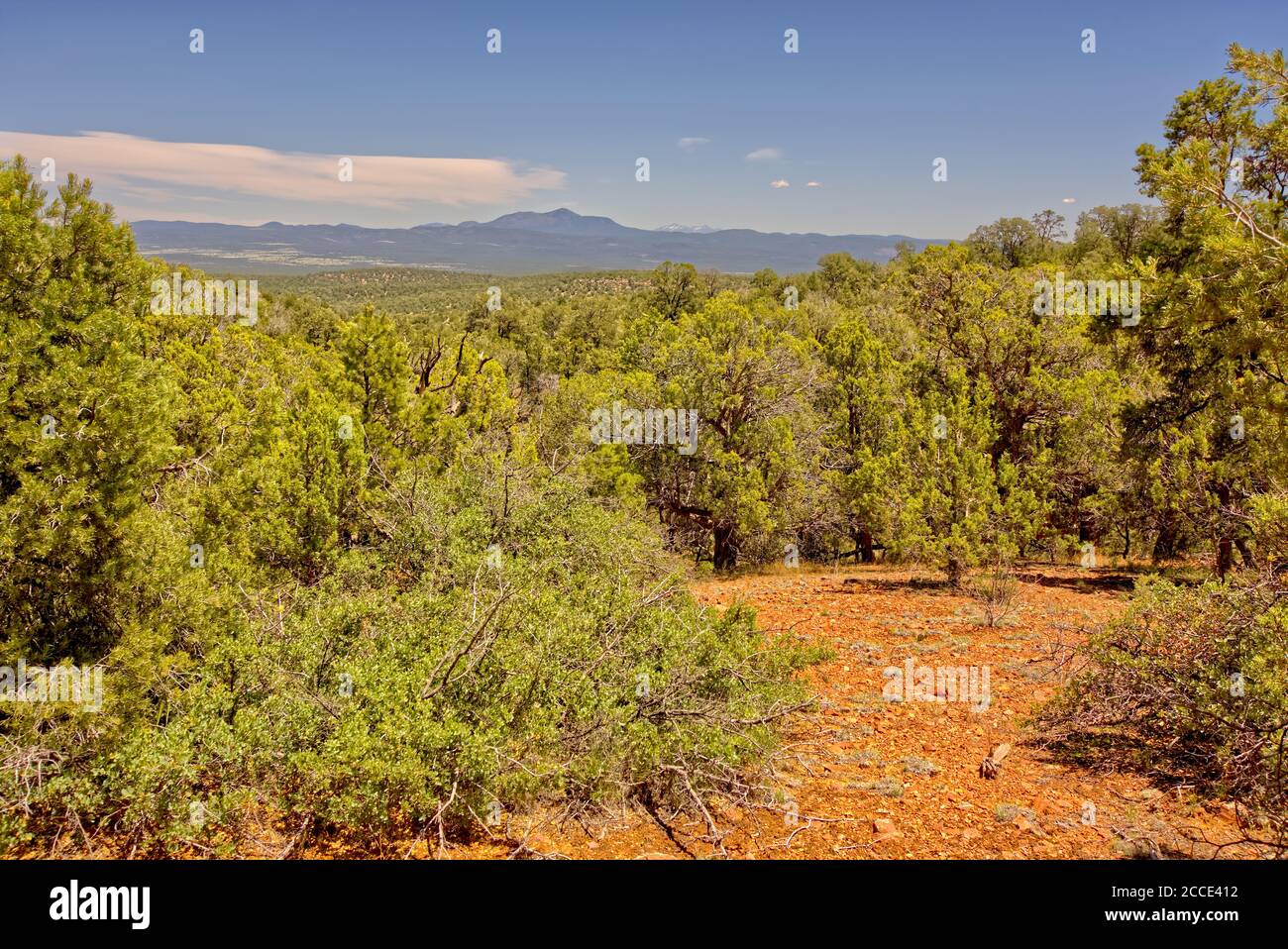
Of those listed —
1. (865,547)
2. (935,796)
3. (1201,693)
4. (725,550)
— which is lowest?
(865,547)

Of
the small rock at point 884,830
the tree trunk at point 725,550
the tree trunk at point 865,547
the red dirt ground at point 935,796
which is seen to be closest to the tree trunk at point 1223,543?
the red dirt ground at point 935,796

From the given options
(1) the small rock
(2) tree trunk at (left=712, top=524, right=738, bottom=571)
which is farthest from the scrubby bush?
(2) tree trunk at (left=712, top=524, right=738, bottom=571)

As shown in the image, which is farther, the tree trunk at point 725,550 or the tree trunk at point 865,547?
the tree trunk at point 865,547

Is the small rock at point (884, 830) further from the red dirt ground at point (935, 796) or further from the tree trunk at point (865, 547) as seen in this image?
the tree trunk at point (865, 547)

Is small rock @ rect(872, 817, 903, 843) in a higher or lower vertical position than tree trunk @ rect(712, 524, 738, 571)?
higher

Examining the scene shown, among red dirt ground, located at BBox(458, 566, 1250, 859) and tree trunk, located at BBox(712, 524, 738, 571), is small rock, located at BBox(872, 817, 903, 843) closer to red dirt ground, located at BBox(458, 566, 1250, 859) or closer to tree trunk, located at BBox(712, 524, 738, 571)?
red dirt ground, located at BBox(458, 566, 1250, 859)

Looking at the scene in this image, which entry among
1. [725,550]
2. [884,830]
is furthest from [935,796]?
[725,550]

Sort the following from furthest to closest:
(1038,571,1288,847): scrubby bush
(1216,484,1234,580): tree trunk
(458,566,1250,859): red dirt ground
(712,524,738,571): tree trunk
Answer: (712,524,738,571): tree trunk
(1216,484,1234,580): tree trunk
(1038,571,1288,847): scrubby bush
(458,566,1250,859): red dirt ground

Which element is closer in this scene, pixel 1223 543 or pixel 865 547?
pixel 1223 543

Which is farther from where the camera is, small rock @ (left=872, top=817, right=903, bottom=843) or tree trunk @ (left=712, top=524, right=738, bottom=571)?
tree trunk @ (left=712, top=524, right=738, bottom=571)

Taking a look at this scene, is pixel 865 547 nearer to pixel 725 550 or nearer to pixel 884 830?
pixel 725 550

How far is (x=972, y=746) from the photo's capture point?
6.39 metres

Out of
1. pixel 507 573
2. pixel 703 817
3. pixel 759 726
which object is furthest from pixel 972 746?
pixel 507 573

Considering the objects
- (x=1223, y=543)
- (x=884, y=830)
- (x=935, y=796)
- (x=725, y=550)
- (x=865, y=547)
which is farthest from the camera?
(x=865, y=547)
